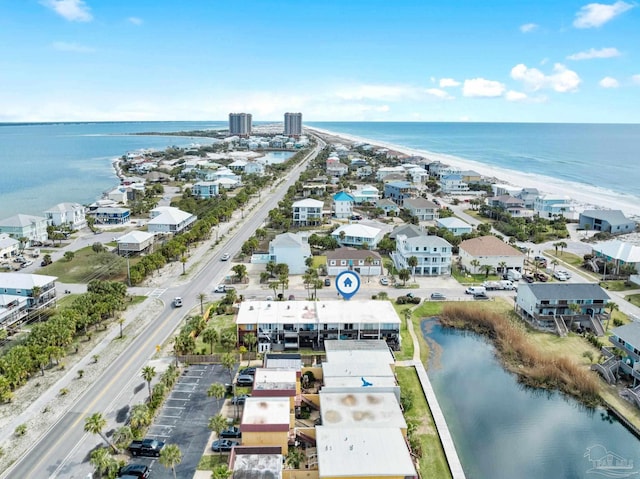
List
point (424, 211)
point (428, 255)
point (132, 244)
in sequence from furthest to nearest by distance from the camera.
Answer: point (424, 211) → point (132, 244) → point (428, 255)

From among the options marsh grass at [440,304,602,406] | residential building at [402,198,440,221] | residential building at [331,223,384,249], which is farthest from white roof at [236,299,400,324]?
residential building at [402,198,440,221]

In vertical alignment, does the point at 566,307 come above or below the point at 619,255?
below

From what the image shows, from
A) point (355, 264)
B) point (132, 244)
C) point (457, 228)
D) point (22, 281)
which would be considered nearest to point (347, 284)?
point (355, 264)

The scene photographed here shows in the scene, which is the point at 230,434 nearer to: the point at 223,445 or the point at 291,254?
the point at 223,445

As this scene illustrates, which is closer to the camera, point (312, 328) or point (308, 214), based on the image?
point (312, 328)

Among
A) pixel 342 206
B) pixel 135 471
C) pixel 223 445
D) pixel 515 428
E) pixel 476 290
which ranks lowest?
pixel 515 428

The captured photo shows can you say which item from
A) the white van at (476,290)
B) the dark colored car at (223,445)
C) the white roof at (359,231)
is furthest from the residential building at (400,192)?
the dark colored car at (223,445)
